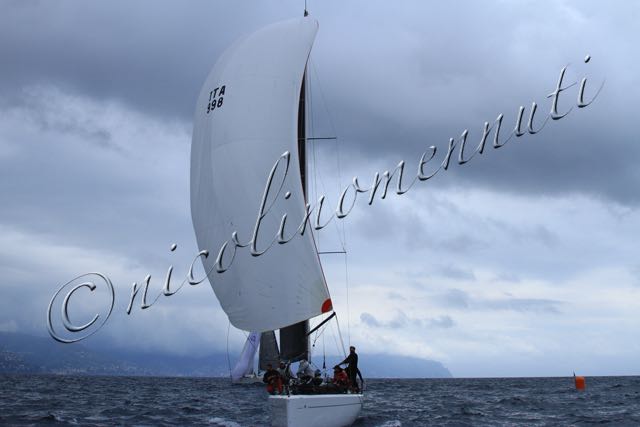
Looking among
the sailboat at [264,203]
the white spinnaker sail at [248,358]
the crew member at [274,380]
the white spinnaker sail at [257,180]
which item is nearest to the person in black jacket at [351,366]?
the sailboat at [264,203]

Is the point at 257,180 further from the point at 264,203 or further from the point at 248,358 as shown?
the point at 248,358

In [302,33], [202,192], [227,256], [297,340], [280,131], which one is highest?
[302,33]

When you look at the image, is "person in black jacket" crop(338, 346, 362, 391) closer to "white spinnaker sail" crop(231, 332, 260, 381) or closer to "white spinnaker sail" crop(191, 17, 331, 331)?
"white spinnaker sail" crop(191, 17, 331, 331)

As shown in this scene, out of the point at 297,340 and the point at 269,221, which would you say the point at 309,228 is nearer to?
the point at 269,221

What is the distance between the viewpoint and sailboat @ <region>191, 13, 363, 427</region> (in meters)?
20.5

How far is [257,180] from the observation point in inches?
834

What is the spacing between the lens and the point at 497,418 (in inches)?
1120

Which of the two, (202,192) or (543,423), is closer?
(202,192)

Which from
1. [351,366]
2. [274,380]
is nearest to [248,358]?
[351,366]

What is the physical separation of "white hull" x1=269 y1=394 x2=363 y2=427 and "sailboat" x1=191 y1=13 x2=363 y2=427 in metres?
0.03

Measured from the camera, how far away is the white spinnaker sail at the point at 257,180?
67.8ft

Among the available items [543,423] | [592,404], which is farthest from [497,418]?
[592,404]

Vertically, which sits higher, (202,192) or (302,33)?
(302,33)

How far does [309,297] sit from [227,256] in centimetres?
291
